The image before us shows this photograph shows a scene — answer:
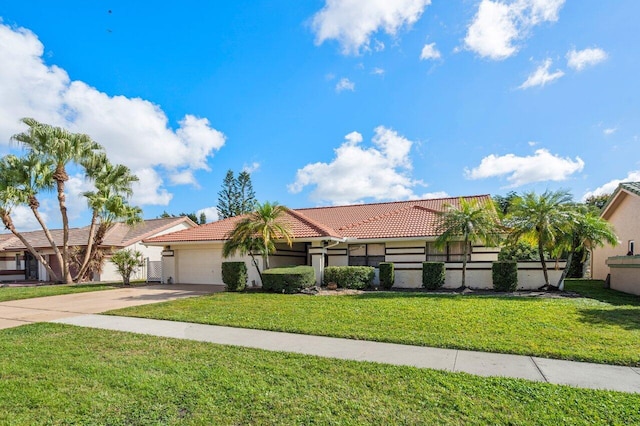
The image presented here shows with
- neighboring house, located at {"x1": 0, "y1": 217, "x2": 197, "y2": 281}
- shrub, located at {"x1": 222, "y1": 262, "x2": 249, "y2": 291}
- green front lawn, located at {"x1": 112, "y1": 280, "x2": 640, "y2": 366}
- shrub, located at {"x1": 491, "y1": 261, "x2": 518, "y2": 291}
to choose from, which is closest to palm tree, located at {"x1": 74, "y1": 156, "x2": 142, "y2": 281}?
neighboring house, located at {"x1": 0, "y1": 217, "x2": 197, "y2": 281}

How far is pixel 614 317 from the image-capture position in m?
8.63

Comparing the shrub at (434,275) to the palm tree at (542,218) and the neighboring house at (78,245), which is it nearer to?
the palm tree at (542,218)

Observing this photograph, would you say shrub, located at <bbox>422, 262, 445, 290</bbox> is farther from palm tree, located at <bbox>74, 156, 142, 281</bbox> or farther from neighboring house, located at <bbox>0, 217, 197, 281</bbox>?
neighboring house, located at <bbox>0, 217, 197, 281</bbox>

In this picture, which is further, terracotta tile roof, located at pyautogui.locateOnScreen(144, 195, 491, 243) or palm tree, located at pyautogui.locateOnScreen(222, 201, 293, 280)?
terracotta tile roof, located at pyautogui.locateOnScreen(144, 195, 491, 243)

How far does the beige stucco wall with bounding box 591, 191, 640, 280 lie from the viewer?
18.0 meters

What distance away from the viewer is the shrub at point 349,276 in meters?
15.6

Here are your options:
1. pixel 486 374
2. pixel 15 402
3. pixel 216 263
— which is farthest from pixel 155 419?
pixel 216 263

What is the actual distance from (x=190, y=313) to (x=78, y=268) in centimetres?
1980

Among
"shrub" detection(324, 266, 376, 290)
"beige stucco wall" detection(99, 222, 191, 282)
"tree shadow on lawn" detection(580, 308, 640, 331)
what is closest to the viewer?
"tree shadow on lawn" detection(580, 308, 640, 331)

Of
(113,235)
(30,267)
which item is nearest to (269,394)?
(113,235)

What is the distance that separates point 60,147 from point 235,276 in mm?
14705

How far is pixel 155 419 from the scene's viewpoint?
387 cm

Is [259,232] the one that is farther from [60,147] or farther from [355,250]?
[60,147]

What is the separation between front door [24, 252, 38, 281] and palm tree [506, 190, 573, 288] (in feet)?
115
